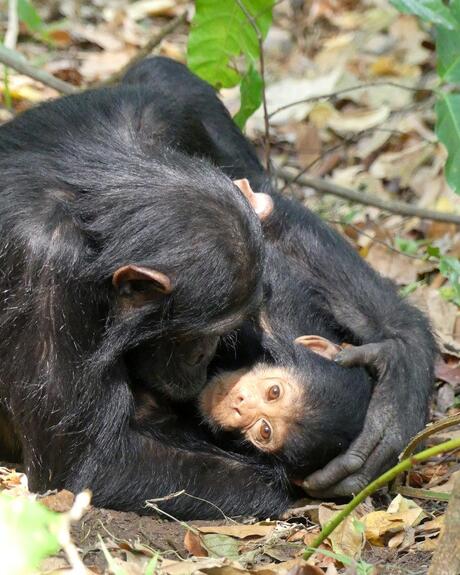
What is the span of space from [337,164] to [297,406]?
19.2 feet

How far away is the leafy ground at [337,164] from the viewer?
4977mm

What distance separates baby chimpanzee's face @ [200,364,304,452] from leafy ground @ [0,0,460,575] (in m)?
0.46

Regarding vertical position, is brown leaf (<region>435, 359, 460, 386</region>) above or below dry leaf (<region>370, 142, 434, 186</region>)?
below

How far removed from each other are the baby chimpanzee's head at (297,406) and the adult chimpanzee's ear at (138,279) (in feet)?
3.17

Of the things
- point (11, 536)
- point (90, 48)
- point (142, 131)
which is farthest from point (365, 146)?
point (11, 536)

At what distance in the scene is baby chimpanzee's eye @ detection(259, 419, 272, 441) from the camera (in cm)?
570

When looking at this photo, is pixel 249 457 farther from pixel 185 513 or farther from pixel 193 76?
pixel 193 76

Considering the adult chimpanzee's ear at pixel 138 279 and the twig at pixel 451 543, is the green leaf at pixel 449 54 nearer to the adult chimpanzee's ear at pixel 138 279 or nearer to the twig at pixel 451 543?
the adult chimpanzee's ear at pixel 138 279

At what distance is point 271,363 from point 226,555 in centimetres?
129

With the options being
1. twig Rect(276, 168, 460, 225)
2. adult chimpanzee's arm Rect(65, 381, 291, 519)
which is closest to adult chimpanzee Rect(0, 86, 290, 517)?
adult chimpanzee's arm Rect(65, 381, 291, 519)

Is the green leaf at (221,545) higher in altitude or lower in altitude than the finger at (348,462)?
lower

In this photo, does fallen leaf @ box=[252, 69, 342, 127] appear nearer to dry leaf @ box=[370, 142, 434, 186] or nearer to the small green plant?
dry leaf @ box=[370, 142, 434, 186]

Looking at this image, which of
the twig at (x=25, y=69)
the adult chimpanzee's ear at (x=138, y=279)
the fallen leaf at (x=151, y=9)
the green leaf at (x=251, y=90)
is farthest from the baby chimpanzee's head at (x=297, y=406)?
the fallen leaf at (x=151, y=9)

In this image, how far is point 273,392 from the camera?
5730mm
